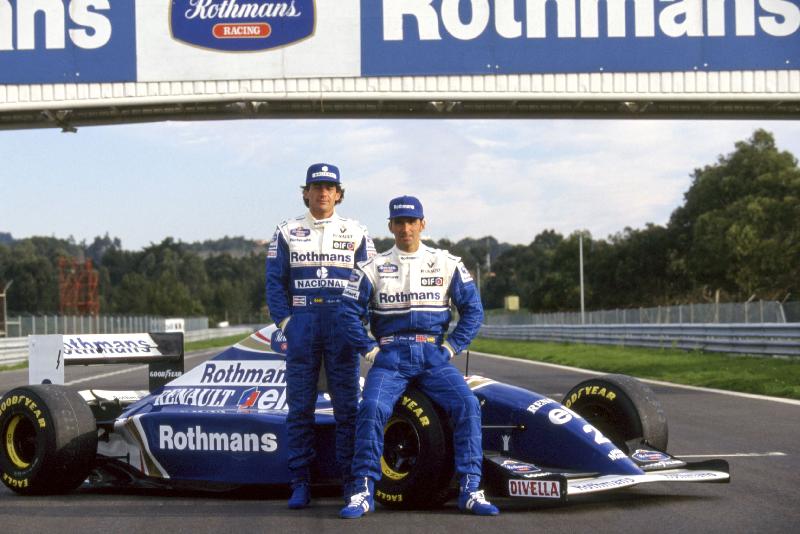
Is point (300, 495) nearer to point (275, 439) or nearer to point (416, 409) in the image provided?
point (275, 439)

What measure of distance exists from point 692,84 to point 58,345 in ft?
39.8

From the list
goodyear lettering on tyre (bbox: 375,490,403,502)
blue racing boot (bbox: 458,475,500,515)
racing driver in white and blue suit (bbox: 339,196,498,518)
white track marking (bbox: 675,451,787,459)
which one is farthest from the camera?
white track marking (bbox: 675,451,787,459)

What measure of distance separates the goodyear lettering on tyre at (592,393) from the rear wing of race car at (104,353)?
9.89ft

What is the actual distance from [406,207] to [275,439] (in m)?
1.65

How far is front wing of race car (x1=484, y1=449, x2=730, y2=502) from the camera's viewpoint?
6430mm

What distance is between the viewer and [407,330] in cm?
699

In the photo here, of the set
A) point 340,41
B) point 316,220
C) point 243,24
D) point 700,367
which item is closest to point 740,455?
point 316,220

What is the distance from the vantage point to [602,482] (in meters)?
6.58

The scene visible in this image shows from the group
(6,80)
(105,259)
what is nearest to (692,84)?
(6,80)

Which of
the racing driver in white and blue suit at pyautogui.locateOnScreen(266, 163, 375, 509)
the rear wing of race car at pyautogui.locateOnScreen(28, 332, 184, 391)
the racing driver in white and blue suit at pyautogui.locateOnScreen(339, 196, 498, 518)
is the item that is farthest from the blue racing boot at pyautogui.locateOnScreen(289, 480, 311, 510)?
the rear wing of race car at pyautogui.locateOnScreen(28, 332, 184, 391)

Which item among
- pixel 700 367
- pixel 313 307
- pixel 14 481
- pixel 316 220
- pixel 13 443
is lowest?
pixel 700 367

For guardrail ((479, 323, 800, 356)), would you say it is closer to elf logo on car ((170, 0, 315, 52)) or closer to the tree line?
the tree line

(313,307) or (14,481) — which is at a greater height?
(313,307)

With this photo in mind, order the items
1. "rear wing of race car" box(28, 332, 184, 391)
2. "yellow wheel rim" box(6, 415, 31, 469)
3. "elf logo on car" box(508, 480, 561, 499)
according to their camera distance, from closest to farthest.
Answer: "elf logo on car" box(508, 480, 561, 499) → "yellow wheel rim" box(6, 415, 31, 469) → "rear wing of race car" box(28, 332, 184, 391)
